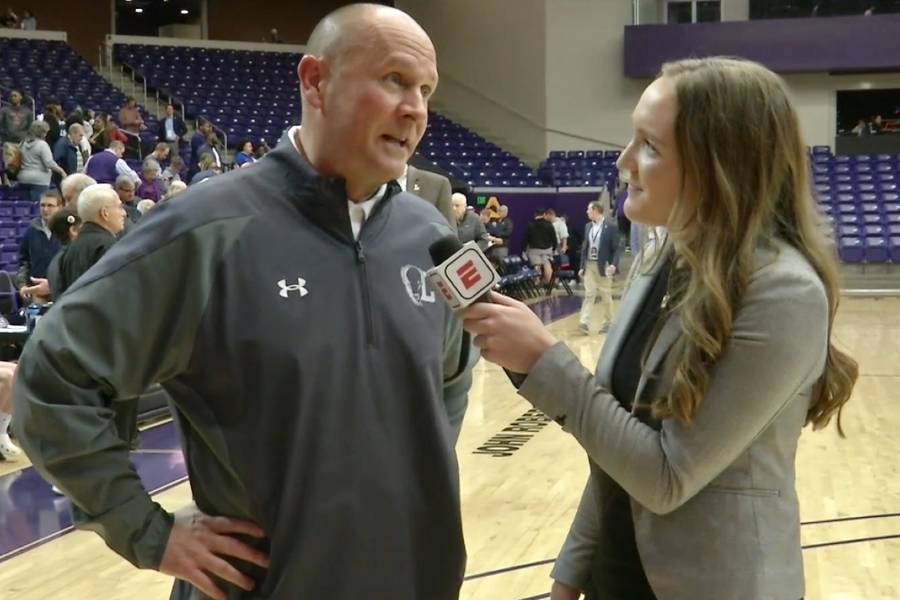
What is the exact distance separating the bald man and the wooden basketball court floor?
169cm

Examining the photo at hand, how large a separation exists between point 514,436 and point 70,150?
284 inches

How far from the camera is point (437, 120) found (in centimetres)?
2242

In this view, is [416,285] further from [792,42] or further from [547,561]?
[792,42]

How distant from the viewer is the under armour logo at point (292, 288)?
60.4 inches

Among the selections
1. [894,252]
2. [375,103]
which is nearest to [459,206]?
[375,103]

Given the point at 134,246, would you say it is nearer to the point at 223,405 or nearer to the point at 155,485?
the point at 223,405

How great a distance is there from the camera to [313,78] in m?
1.65

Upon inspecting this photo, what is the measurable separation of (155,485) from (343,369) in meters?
4.17

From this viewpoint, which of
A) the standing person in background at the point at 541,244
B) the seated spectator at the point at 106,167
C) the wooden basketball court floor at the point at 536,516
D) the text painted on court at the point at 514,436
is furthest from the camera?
the standing person in background at the point at 541,244

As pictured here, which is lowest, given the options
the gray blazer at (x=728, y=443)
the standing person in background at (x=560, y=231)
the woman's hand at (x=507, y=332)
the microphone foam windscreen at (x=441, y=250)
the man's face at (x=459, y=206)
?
the standing person in background at (x=560, y=231)

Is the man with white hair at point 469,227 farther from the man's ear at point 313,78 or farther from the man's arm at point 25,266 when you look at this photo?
the man's ear at point 313,78

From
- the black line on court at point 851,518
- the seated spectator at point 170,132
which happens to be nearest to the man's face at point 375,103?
the black line on court at point 851,518

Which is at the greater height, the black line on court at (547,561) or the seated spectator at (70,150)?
the seated spectator at (70,150)

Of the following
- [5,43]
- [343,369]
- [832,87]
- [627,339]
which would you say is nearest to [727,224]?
[627,339]
